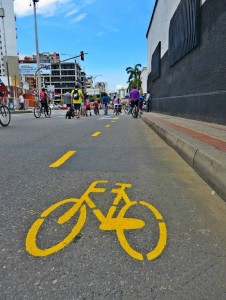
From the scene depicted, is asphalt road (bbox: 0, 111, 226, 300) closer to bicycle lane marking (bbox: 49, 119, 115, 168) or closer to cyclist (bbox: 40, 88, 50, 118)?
bicycle lane marking (bbox: 49, 119, 115, 168)

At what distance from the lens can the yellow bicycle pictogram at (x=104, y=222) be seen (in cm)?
199

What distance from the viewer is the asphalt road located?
64.1 inches

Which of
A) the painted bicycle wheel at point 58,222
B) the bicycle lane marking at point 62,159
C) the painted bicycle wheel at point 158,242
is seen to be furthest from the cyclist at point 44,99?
the painted bicycle wheel at point 158,242

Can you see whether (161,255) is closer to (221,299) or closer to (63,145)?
(221,299)

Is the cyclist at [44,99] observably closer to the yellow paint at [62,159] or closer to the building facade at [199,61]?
the building facade at [199,61]

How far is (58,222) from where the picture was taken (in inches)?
95.5

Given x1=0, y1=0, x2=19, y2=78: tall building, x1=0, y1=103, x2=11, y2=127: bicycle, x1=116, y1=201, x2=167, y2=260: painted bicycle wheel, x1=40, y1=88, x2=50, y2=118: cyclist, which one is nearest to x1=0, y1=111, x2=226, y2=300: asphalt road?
x1=116, y1=201, x2=167, y2=260: painted bicycle wheel

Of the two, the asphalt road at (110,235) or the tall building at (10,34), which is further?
the tall building at (10,34)

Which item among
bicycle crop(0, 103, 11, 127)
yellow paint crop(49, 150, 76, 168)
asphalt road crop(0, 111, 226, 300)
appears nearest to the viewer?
asphalt road crop(0, 111, 226, 300)

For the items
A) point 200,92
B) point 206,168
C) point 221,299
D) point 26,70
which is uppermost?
point 26,70

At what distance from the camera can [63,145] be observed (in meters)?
6.69

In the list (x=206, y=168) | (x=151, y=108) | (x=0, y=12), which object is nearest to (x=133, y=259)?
(x=206, y=168)

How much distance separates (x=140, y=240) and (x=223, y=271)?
61 centimetres

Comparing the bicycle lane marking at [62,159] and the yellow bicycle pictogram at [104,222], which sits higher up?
the bicycle lane marking at [62,159]
